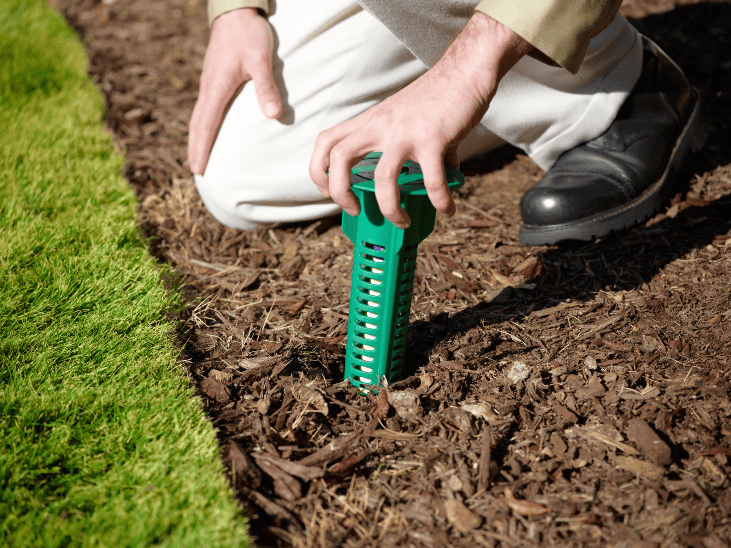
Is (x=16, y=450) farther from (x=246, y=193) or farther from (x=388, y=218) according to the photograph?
(x=246, y=193)

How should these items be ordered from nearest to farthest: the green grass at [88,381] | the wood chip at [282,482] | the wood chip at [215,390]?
the green grass at [88,381] < the wood chip at [282,482] < the wood chip at [215,390]

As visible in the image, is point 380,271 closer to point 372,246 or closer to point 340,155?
point 372,246

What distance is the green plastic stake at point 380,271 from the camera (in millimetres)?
1585

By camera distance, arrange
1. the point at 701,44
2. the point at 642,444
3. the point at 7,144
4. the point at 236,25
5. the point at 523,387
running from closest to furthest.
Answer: the point at 642,444 < the point at 523,387 < the point at 236,25 < the point at 7,144 < the point at 701,44

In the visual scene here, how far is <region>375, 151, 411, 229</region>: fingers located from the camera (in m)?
1.45

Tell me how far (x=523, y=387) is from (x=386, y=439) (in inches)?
19.2

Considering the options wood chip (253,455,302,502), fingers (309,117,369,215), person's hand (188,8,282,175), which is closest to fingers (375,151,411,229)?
fingers (309,117,369,215)

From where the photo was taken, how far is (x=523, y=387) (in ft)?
6.02

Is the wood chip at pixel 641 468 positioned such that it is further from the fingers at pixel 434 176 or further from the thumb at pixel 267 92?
the thumb at pixel 267 92

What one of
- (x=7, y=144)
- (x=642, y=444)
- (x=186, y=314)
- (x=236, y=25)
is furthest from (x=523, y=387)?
(x=7, y=144)

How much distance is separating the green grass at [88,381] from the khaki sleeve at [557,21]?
1452 mm

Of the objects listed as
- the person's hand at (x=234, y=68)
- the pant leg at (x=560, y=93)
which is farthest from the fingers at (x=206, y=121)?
the pant leg at (x=560, y=93)

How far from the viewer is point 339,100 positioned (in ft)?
8.03

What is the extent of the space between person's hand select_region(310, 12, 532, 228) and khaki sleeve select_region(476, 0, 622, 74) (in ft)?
0.11
